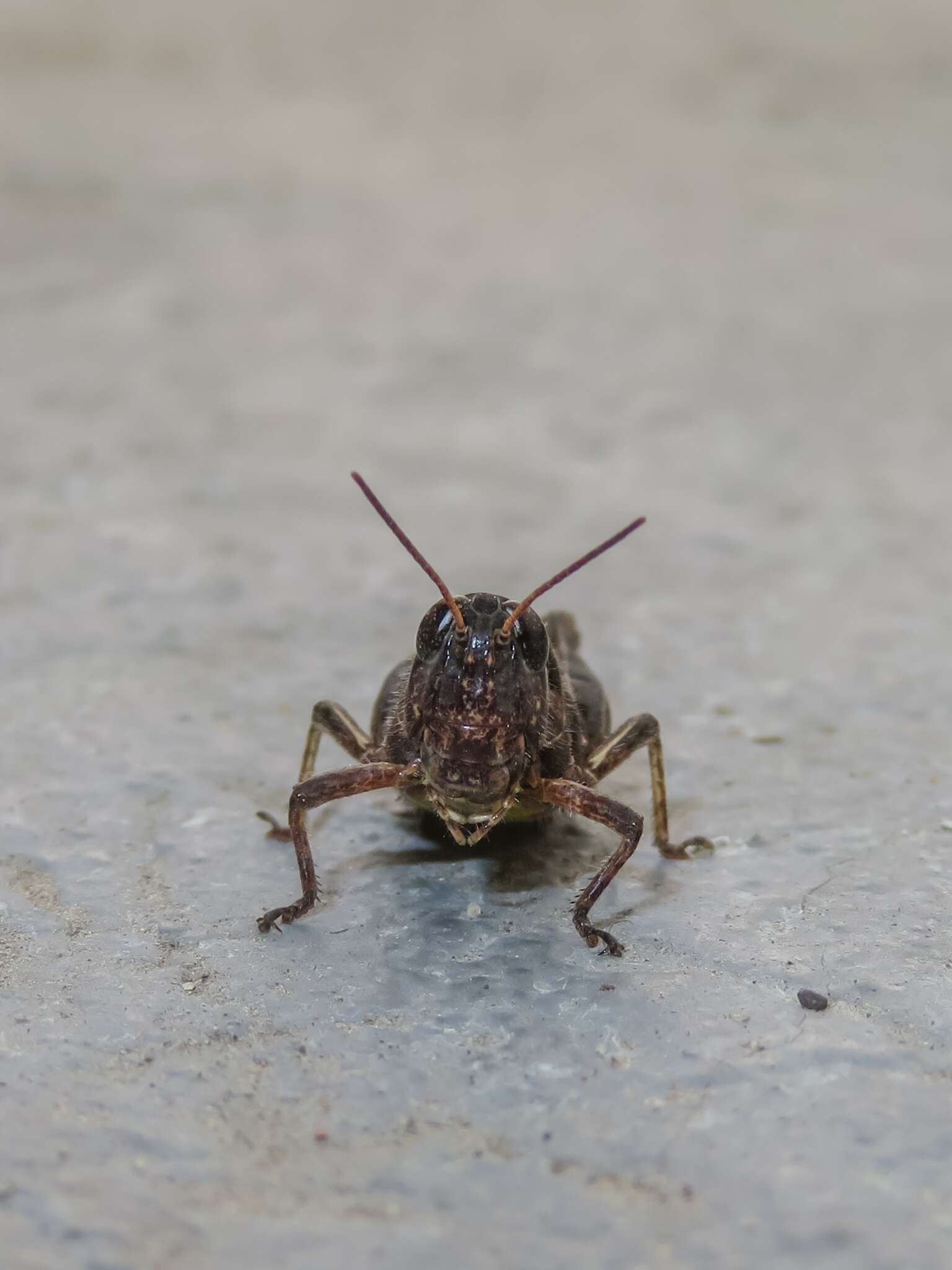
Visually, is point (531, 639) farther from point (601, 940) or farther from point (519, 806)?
point (601, 940)

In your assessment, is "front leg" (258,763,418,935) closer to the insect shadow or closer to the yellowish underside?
the yellowish underside

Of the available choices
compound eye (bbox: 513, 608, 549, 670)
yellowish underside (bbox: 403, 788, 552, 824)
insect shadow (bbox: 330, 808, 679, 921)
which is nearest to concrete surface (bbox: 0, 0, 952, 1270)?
insect shadow (bbox: 330, 808, 679, 921)

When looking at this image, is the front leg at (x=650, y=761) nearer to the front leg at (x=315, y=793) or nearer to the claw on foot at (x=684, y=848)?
the claw on foot at (x=684, y=848)

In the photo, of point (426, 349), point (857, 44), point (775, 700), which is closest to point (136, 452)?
point (426, 349)

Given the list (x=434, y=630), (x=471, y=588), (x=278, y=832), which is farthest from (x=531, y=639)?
(x=471, y=588)

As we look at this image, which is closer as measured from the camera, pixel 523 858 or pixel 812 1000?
pixel 812 1000

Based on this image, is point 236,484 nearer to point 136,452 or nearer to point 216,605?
point 136,452
